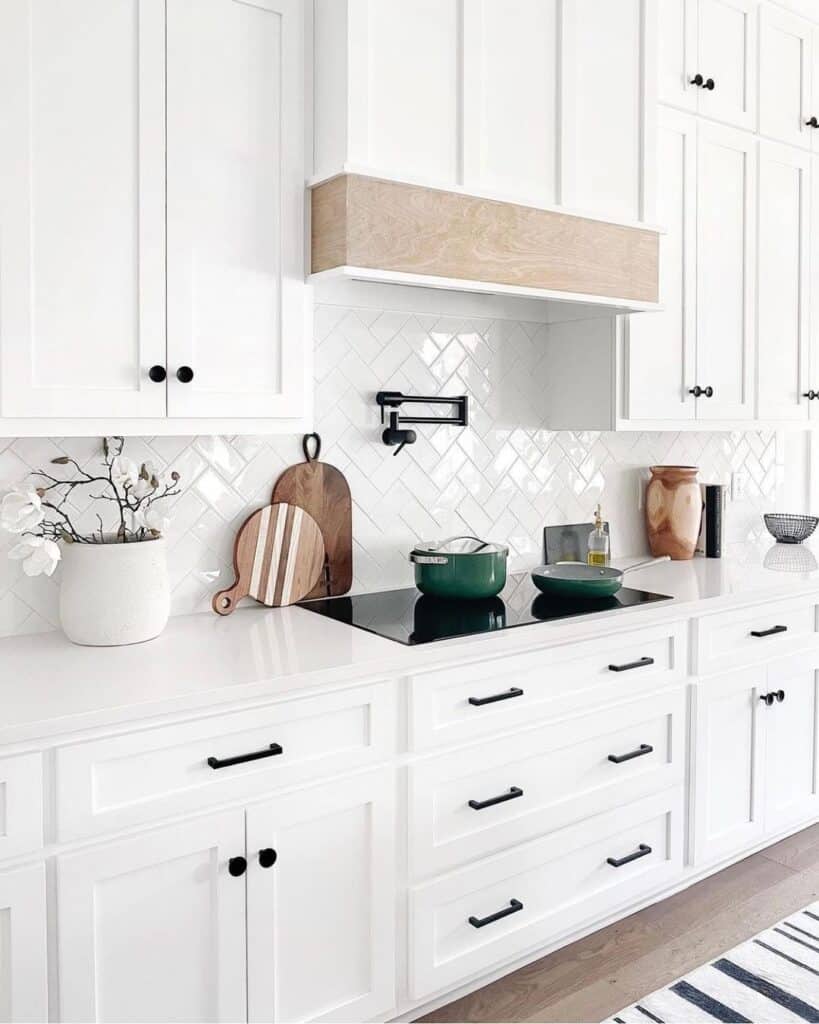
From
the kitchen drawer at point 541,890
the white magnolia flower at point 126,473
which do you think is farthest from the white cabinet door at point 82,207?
the kitchen drawer at point 541,890

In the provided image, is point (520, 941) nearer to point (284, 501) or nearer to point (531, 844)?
point (531, 844)

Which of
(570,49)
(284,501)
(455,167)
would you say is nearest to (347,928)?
(284,501)

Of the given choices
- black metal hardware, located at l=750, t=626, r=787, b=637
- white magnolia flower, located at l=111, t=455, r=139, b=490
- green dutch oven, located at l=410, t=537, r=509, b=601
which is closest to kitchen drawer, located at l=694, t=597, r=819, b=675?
black metal hardware, located at l=750, t=626, r=787, b=637

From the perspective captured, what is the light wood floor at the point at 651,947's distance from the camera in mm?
2188

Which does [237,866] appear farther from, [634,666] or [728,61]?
[728,61]

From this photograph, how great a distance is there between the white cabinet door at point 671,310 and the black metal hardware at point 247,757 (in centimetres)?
154

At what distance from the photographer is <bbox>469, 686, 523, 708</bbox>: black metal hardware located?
209 centimetres

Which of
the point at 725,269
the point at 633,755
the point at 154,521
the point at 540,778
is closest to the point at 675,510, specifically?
the point at 725,269

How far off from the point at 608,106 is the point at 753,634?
1538mm

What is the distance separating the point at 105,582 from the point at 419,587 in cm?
85

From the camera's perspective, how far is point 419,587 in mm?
2482

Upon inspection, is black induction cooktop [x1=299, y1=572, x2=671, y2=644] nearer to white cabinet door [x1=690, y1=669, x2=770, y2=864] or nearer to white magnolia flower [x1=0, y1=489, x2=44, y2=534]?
white cabinet door [x1=690, y1=669, x2=770, y2=864]

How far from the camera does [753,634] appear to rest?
9.04 ft

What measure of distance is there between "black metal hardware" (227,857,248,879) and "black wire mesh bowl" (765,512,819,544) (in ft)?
8.47
